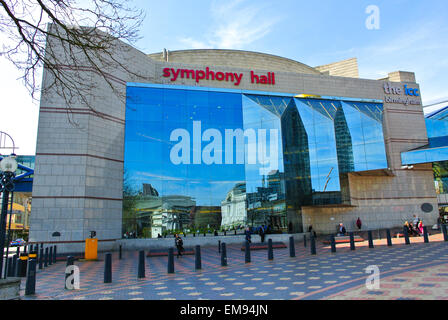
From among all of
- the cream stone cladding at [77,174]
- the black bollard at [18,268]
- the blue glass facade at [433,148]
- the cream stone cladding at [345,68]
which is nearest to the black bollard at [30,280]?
the black bollard at [18,268]

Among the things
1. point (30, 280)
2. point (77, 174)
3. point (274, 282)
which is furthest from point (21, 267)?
point (77, 174)

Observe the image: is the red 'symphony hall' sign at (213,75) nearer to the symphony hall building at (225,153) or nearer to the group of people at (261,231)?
the symphony hall building at (225,153)

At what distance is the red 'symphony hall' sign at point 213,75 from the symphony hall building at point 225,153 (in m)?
0.10

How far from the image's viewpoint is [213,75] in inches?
1018

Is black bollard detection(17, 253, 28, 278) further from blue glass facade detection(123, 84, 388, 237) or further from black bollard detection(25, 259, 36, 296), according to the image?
blue glass facade detection(123, 84, 388, 237)

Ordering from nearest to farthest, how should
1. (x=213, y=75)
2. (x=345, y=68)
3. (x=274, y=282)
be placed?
1. (x=274, y=282)
2. (x=213, y=75)
3. (x=345, y=68)

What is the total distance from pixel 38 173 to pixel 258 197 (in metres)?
15.8

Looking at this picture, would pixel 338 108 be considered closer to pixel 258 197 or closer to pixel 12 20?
pixel 258 197

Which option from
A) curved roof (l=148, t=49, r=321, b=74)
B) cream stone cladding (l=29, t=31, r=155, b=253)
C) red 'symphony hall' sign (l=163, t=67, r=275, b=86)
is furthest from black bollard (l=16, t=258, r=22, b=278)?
curved roof (l=148, t=49, r=321, b=74)

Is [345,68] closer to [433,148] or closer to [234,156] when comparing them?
[433,148]

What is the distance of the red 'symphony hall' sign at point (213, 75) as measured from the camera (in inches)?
989

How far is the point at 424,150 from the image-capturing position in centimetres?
2741

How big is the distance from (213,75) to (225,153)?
692 cm
